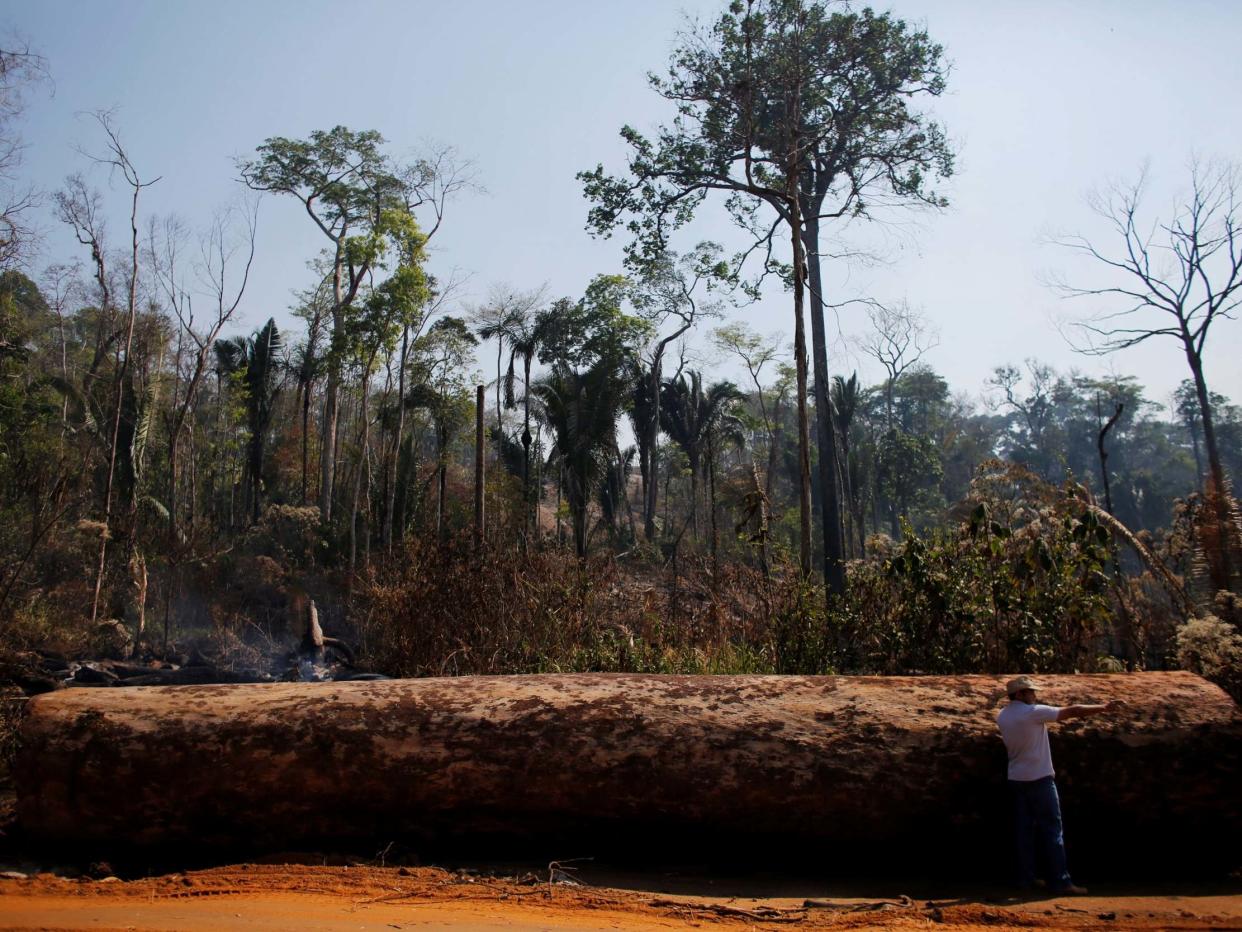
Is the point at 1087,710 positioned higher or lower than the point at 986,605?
lower

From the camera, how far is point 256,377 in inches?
1174

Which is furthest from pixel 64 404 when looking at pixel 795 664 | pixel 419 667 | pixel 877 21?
pixel 795 664

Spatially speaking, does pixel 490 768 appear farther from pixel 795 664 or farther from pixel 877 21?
pixel 877 21

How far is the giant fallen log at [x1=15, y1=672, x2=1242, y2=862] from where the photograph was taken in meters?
5.48

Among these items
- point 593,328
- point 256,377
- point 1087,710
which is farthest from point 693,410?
point 1087,710

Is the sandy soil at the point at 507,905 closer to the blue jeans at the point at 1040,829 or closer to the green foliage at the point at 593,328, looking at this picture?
the blue jeans at the point at 1040,829

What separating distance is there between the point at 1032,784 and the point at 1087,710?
1.89 ft

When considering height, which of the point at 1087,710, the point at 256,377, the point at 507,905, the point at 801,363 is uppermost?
the point at 256,377

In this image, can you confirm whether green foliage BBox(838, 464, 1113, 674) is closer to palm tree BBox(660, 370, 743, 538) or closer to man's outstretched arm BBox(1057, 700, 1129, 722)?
man's outstretched arm BBox(1057, 700, 1129, 722)

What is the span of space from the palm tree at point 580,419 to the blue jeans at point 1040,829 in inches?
849

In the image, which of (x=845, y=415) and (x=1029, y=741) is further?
(x=845, y=415)

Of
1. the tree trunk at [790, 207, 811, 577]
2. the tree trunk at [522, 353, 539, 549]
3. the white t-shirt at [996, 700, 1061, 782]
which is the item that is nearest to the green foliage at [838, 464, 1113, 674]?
the white t-shirt at [996, 700, 1061, 782]

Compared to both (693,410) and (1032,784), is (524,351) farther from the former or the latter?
(1032,784)

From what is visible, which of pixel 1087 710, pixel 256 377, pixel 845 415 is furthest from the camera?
pixel 845 415
